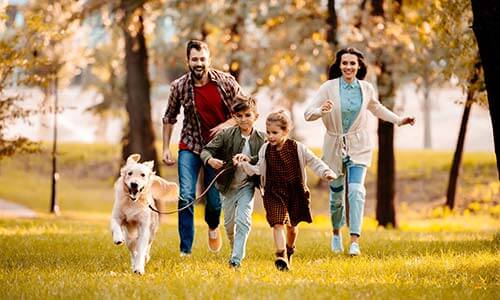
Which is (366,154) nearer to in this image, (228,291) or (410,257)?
(410,257)

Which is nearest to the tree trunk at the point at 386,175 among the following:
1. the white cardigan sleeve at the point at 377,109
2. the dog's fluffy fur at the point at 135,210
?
the white cardigan sleeve at the point at 377,109

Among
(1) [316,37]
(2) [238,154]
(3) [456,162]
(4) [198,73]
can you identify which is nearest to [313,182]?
(3) [456,162]

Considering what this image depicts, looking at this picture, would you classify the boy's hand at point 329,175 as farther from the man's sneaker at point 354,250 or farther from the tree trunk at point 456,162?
the tree trunk at point 456,162

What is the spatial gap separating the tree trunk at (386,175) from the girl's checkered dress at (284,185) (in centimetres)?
1140

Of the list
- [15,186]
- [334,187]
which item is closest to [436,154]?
[15,186]

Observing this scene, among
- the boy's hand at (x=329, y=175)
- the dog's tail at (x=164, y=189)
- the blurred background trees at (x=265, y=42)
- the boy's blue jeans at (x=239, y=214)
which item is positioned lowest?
the boy's blue jeans at (x=239, y=214)

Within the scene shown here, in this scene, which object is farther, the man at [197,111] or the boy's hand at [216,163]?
the man at [197,111]

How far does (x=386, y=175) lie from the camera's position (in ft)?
A: 70.8

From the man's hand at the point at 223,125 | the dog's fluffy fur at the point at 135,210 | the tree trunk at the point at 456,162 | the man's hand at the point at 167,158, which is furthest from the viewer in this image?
the tree trunk at the point at 456,162

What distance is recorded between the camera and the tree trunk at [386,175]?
21.0 m

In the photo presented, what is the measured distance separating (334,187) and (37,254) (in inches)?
149

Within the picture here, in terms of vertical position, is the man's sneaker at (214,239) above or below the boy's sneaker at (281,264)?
above

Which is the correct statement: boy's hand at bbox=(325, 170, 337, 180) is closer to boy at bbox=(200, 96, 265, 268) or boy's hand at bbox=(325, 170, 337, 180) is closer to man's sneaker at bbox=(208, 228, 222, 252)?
boy at bbox=(200, 96, 265, 268)

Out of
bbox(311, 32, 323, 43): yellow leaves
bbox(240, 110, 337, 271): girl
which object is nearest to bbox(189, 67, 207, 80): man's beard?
bbox(240, 110, 337, 271): girl
